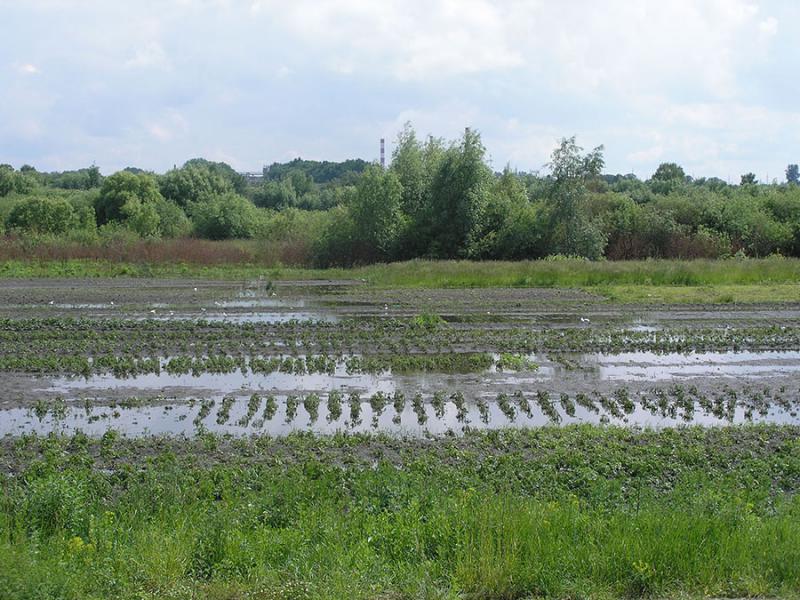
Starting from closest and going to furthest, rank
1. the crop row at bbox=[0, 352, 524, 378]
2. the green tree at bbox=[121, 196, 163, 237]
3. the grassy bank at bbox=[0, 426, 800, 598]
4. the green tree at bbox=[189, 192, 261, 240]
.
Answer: the grassy bank at bbox=[0, 426, 800, 598], the crop row at bbox=[0, 352, 524, 378], the green tree at bbox=[121, 196, 163, 237], the green tree at bbox=[189, 192, 261, 240]

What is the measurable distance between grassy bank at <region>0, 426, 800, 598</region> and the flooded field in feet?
7.20

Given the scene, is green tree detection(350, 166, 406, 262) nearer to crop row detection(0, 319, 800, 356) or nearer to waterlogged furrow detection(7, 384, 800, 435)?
crop row detection(0, 319, 800, 356)

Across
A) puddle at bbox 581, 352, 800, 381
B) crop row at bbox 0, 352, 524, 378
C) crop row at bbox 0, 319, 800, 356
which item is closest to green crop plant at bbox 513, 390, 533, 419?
crop row at bbox 0, 352, 524, 378

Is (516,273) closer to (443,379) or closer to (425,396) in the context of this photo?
(443,379)

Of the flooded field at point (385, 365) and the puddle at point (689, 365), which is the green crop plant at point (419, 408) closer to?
the flooded field at point (385, 365)

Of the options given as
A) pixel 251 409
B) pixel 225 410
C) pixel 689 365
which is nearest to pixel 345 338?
pixel 251 409

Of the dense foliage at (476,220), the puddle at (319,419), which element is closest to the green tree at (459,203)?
the dense foliage at (476,220)

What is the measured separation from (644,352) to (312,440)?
11.8 m

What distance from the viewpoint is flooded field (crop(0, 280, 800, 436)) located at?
544 inches

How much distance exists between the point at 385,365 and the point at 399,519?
35.8 feet

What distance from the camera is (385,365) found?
18156 mm

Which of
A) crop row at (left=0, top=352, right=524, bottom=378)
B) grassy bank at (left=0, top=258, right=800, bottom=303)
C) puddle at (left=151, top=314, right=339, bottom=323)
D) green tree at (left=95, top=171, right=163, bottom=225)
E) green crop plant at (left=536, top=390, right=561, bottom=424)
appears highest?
green tree at (left=95, top=171, right=163, bottom=225)

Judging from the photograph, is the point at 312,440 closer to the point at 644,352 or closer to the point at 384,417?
the point at 384,417

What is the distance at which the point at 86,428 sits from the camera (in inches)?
506
